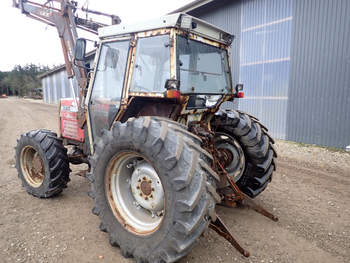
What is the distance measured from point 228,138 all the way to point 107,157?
1.82m

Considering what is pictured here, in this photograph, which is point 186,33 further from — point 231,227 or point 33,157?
point 33,157

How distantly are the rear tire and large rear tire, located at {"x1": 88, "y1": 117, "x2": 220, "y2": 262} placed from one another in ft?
4.14

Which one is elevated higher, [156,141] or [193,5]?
[193,5]

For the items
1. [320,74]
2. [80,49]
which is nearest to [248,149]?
[80,49]

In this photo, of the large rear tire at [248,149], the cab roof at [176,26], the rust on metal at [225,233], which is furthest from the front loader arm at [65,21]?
the rust on metal at [225,233]

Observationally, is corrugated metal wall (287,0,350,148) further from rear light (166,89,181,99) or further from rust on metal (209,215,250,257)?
rear light (166,89,181,99)

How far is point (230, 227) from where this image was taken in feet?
10.1

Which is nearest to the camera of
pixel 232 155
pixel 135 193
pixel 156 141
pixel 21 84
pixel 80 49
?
pixel 156 141

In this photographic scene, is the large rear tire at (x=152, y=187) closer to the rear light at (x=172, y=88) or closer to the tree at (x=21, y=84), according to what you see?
the rear light at (x=172, y=88)

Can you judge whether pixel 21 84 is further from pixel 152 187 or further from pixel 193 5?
pixel 152 187

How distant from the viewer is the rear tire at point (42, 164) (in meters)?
3.62

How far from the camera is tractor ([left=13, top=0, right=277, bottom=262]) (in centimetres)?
210

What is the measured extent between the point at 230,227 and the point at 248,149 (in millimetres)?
1066

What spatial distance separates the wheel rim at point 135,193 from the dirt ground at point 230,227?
1.21 ft
